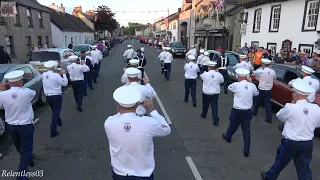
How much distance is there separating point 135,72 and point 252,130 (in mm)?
3928

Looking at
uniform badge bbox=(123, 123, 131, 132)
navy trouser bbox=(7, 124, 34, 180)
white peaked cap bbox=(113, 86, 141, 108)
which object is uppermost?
white peaked cap bbox=(113, 86, 141, 108)

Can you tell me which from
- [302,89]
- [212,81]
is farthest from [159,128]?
[212,81]

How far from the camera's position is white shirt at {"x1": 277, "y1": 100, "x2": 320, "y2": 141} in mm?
3873

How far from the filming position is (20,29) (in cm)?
2072

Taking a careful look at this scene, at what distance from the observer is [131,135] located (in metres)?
2.56

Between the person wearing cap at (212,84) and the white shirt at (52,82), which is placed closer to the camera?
the white shirt at (52,82)

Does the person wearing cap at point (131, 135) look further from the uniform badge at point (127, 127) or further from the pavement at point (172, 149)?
the pavement at point (172, 149)

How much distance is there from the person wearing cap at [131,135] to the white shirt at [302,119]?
88.4 inches

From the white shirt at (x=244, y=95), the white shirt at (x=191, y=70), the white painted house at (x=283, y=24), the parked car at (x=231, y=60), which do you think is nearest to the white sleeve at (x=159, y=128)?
the white shirt at (x=244, y=95)

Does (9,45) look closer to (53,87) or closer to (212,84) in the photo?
(53,87)

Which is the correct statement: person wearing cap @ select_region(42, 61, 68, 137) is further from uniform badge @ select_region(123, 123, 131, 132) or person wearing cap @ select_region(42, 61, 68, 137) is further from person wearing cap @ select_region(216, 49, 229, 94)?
person wearing cap @ select_region(216, 49, 229, 94)

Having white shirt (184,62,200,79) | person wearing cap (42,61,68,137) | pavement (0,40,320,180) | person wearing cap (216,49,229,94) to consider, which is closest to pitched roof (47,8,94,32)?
person wearing cap (216,49,229,94)

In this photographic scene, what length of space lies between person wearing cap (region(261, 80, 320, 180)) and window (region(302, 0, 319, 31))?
12.3m

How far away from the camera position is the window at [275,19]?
17.2m
